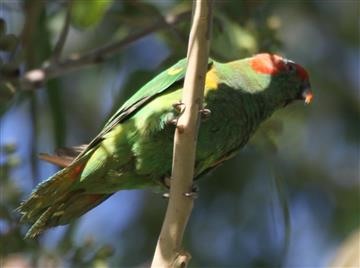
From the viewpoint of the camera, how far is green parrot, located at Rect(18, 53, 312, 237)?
2539 millimetres

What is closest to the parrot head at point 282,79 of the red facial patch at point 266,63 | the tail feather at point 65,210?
the red facial patch at point 266,63

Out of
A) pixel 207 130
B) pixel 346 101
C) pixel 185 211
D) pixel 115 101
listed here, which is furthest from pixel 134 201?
pixel 185 211

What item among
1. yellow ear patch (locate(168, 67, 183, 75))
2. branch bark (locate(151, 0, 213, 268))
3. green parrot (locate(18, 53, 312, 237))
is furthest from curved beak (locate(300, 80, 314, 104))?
branch bark (locate(151, 0, 213, 268))

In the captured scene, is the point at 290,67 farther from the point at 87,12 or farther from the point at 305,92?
the point at 87,12

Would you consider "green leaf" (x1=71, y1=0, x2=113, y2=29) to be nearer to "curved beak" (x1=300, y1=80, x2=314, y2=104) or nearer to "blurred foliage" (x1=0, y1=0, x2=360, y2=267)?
"blurred foliage" (x1=0, y1=0, x2=360, y2=267)

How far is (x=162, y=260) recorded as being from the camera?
187 centimetres

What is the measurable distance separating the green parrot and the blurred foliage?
0.12 metres

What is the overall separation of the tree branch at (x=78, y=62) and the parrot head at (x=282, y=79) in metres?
0.32

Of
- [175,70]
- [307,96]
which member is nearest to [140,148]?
[175,70]

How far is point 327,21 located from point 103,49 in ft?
9.23

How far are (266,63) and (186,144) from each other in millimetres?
1046

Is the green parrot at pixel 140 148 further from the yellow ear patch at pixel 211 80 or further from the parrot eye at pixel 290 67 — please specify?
the parrot eye at pixel 290 67

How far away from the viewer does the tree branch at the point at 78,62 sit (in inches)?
101

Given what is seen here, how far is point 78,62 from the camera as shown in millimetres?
2682
